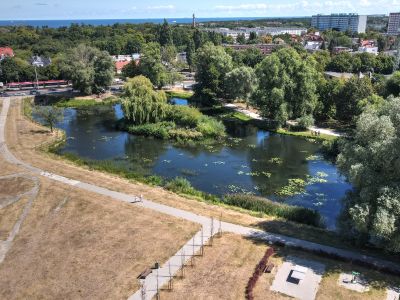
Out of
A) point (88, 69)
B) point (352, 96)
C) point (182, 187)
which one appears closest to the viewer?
point (182, 187)

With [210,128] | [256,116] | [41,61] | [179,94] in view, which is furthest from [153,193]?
[41,61]

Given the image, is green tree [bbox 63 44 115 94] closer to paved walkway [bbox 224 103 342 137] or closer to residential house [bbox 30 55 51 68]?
paved walkway [bbox 224 103 342 137]

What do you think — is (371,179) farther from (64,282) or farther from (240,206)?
(64,282)

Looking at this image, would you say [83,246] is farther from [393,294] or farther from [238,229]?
[393,294]

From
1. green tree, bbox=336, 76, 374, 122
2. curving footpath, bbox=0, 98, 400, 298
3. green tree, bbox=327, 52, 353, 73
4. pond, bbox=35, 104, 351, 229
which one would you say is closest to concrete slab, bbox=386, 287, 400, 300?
curving footpath, bbox=0, 98, 400, 298

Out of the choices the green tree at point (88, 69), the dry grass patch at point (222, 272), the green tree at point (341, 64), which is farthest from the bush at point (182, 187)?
the green tree at point (341, 64)
